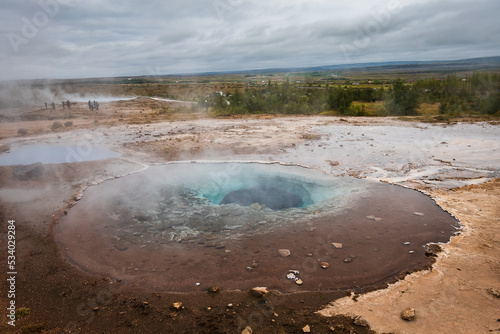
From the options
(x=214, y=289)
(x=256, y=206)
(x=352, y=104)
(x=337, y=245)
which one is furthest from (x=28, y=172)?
(x=352, y=104)

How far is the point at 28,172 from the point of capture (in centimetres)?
991

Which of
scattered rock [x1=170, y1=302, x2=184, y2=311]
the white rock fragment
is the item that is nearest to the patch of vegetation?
scattered rock [x1=170, y1=302, x2=184, y2=311]

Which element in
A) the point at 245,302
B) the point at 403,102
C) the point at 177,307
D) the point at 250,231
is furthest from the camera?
the point at 403,102

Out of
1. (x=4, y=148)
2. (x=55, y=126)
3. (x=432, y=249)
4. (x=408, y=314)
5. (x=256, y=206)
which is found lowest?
(x=432, y=249)

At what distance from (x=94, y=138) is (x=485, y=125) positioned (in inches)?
984

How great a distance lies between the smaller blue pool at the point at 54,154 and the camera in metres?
12.1

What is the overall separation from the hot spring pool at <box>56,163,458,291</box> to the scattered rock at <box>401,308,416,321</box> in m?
0.87

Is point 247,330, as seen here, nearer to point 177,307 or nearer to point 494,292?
point 177,307

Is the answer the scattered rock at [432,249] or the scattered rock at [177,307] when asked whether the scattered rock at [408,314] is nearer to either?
the scattered rock at [432,249]

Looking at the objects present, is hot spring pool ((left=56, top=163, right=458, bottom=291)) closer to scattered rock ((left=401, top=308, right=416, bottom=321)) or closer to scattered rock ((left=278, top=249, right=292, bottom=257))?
scattered rock ((left=278, top=249, right=292, bottom=257))

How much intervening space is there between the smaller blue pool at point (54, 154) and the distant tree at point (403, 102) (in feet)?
79.3

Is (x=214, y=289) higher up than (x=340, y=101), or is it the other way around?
(x=340, y=101)

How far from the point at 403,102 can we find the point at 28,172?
92.1ft

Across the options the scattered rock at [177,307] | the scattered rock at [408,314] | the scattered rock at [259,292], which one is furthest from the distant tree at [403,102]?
the scattered rock at [177,307]
